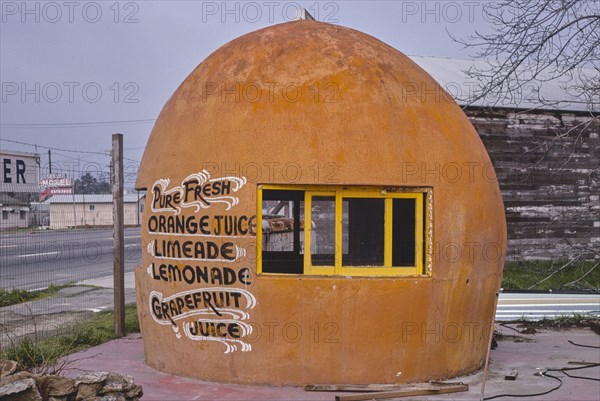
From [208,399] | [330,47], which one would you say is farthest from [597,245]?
[208,399]

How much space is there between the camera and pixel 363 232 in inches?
452

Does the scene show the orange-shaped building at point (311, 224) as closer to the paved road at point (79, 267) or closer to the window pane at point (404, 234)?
the window pane at point (404, 234)

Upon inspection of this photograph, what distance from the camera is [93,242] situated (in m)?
34.4

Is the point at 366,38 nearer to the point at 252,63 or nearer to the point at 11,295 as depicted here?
the point at 252,63

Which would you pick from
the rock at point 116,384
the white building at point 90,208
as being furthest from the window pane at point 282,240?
the white building at point 90,208

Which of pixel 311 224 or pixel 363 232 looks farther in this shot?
pixel 363 232

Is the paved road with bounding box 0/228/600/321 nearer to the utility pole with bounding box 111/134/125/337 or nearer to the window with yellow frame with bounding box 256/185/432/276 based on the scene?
the window with yellow frame with bounding box 256/185/432/276

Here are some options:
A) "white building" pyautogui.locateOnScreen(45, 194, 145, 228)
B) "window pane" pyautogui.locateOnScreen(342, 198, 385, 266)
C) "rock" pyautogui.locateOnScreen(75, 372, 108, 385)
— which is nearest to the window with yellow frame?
"window pane" pyautogui.locateOnScreen(342, 198, 385, 266)

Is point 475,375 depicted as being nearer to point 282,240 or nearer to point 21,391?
point 282,240

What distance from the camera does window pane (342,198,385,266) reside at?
10781mm

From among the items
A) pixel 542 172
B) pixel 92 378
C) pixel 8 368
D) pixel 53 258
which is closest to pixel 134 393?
pixel 92 378

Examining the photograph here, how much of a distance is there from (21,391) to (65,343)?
5253 mm

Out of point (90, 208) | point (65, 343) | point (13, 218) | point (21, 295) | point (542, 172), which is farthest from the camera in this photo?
point (90, 208)

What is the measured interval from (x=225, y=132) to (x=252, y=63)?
3.21 ft
